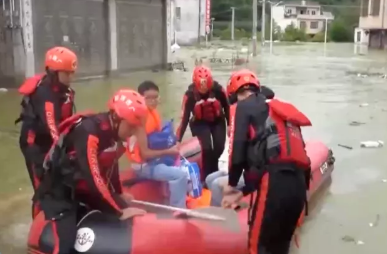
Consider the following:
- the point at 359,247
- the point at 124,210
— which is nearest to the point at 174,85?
the point at 359,247

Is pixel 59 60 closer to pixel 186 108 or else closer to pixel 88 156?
pixel 88 156

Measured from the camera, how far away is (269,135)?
13.2 ft

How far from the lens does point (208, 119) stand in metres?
7.03

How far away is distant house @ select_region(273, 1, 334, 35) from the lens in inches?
3980

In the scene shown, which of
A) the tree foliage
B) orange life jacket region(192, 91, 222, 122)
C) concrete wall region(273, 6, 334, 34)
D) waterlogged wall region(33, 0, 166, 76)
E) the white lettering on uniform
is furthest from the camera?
concrete wall region(273, 6, 334, 34)

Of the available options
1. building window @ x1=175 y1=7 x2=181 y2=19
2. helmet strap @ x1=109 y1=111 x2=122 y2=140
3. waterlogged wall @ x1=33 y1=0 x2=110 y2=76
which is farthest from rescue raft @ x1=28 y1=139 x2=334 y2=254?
building window @ x1=175 y1=7 x2=181 y2=19

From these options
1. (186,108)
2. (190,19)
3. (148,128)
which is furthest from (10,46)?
(190,19)

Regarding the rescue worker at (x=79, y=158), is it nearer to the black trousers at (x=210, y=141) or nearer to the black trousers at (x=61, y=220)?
the black trousers at (x=61, y=220)

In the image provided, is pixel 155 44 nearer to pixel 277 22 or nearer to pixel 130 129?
pixel 130 129

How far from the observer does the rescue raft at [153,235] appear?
4426 millimetres

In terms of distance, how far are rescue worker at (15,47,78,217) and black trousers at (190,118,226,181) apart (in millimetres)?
2014

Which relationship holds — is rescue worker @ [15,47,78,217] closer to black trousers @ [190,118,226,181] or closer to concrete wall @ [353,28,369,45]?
black trousers @ [190,118,226,181]

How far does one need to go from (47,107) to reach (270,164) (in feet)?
6.67

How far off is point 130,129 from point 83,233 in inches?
32.5
